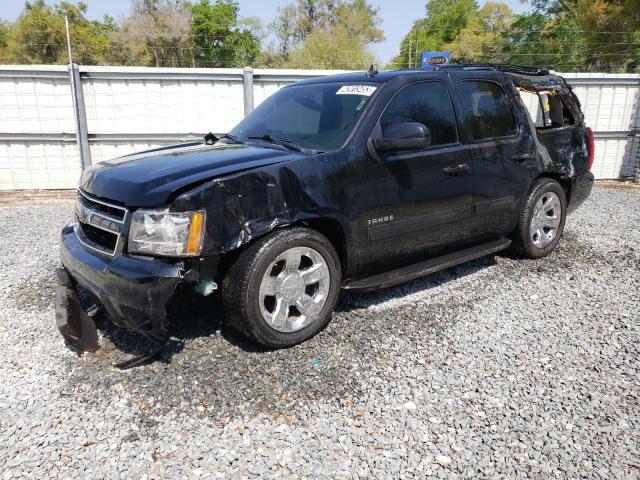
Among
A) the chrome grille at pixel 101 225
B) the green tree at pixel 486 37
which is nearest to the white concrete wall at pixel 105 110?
the chrome grille at pixel 101 225

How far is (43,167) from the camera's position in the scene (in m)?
9.52

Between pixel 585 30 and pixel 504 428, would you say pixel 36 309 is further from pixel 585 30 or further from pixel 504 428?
pixel 585 30

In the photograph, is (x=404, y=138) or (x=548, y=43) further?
(x=548, y=43)

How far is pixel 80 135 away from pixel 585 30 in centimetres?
3726

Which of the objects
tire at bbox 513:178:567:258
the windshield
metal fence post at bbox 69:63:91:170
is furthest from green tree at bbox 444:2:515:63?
the windshield

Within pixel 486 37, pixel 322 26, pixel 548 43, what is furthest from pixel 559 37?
pixel 322 26

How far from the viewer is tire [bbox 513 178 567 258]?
495 cm

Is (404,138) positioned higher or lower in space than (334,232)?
higher

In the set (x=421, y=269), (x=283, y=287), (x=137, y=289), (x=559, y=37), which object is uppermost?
(x=559, y=37)

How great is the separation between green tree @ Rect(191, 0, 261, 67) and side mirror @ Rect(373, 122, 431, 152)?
56397mm

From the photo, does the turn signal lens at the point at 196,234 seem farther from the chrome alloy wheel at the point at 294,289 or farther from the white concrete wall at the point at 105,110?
the white concrete wall at the point at 105,110

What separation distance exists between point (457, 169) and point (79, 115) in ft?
25.2

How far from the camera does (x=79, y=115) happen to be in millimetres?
9102

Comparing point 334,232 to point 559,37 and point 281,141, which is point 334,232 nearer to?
point 281,141
